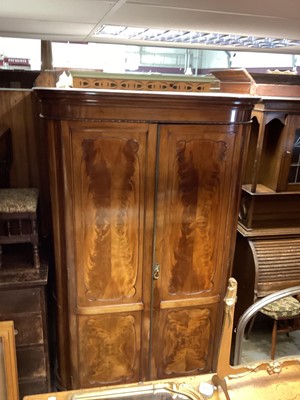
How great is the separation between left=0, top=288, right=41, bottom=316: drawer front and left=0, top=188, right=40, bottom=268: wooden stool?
0.21m

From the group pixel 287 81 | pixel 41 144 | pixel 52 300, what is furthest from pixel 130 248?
pixel 287 81

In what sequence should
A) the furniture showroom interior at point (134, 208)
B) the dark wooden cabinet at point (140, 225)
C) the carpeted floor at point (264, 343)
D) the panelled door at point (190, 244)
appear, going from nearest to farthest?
the furniture showroom interior at point (134, 208)
the dark wooden cabinet at point (140, 225)
the panelled door at point (190, 244)
the carpeted floor at point (264, 343)

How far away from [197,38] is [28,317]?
6.18 ft

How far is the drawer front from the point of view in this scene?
1.79m

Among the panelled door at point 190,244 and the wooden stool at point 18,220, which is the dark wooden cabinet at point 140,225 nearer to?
the panelled door at point 190,244

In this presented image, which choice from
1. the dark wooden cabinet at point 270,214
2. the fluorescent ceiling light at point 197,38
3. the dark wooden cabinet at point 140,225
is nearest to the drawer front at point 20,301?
the dark wooden cabinet at point 140,225

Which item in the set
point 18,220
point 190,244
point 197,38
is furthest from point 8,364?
point 197,38

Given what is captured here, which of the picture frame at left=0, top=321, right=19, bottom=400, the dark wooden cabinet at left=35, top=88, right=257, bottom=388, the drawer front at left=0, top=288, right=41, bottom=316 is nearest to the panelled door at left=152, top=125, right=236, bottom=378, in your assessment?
the dark wooden cabinet at left=35, top=88, right=257, bottom=388

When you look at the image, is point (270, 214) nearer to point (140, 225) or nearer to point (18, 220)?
point (140, 225)

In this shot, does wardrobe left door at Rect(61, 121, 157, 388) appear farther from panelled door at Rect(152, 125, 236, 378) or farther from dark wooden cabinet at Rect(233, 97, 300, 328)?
dark wooden cabinet at Rect(233, 97, 300, 328)

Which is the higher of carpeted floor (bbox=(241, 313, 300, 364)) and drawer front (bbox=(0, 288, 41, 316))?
drawer front (bbox=(0, 288, 41, 316))

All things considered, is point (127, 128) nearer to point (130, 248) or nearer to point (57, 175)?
point (57, 175)

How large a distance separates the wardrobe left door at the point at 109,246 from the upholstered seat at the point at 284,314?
0.92 metres

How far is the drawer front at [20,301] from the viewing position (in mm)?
1794
